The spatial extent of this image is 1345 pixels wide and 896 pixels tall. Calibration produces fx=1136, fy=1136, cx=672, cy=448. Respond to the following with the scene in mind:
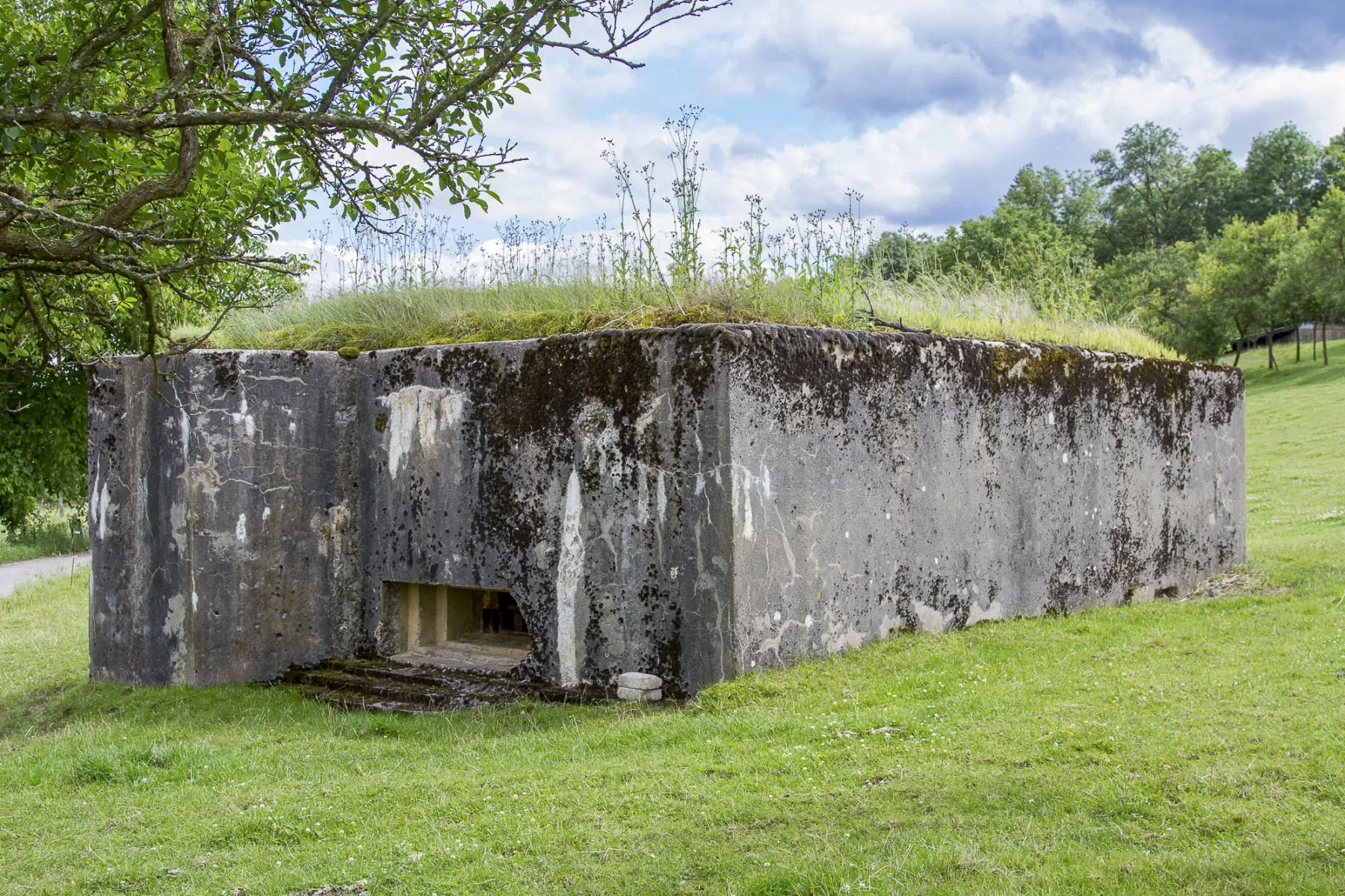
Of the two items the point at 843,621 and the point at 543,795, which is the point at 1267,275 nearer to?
the point at 843,621

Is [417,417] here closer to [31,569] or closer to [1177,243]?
[31,569]

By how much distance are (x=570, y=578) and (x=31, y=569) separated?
1774 cm

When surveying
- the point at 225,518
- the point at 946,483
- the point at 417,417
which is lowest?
the point at 225,518

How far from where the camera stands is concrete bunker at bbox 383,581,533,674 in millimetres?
8102

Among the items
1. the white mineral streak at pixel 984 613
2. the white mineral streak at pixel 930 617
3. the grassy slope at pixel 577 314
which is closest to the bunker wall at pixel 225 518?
the grassy slope at pixel 577 314

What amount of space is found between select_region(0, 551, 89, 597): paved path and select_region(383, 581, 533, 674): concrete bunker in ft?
34.3

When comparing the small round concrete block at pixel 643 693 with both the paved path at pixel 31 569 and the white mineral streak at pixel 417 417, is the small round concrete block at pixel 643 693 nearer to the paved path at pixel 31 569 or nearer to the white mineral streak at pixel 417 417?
the white mineral streak at pixel 417 417

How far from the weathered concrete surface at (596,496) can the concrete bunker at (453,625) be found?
0.42 ft

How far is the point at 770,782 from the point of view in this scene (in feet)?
16.6

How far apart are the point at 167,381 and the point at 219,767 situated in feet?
10.2

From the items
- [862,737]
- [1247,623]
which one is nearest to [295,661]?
[862,737]

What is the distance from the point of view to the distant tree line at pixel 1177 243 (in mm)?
13765

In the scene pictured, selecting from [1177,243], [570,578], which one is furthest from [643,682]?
[1177,243]

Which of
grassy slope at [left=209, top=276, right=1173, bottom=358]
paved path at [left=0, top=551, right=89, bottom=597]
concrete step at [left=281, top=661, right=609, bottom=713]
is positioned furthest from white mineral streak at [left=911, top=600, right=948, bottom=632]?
paved path at [left=0, top=551, right=89, bottom=597]
